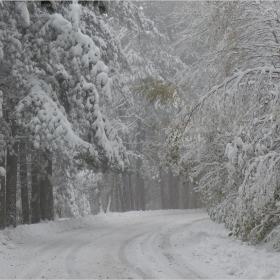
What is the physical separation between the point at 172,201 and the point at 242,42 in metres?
26.3

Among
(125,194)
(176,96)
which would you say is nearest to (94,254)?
(176,96)

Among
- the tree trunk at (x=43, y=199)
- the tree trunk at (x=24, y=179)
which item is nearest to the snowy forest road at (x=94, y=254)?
the tree trunk at (x=43, y=199)

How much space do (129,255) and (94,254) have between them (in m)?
Result: 0.92

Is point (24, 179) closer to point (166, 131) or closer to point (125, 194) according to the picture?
point (166, 131)

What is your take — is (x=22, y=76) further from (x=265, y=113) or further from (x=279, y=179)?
(x=279, y=179)

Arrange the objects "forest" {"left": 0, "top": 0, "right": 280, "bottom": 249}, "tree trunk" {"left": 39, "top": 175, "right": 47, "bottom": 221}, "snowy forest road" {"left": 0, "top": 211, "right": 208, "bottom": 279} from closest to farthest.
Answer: "snowy forest road" {"left": 0, "top": 211, "right": 208, "bottom": 279}, "forest" {"left": 0, "top": 0, "right": 280, "bottom": 249}, "tree trunk" {"left": 39, "top": 175, "right": 47, "bottom": 221}

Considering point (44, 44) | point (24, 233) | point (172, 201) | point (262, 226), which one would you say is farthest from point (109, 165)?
point (172, 201)

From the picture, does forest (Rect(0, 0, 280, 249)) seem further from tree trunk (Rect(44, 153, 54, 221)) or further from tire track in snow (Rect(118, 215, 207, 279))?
tire track in snow (Rect(118, 215, 207, 279))

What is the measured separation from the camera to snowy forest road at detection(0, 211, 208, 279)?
334 inches

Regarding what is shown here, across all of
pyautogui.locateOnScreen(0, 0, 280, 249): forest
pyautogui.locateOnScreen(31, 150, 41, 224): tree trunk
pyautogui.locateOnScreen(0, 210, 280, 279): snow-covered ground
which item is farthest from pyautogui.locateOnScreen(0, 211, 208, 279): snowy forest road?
pyautogui.locateOnScreen(0, 0, 280, 249): forest

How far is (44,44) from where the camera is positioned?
12711 mm

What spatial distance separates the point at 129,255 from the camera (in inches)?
411

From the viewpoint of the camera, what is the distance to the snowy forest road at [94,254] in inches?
334

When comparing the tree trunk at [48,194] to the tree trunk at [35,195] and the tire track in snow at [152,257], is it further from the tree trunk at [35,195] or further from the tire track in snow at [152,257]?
the tire track in snow at [152,257]
